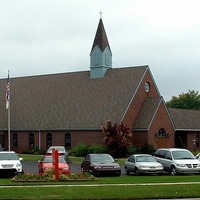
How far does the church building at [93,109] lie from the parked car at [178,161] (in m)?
21.2

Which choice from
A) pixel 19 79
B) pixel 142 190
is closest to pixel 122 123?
pixel 19 79

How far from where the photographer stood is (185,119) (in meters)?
66.2

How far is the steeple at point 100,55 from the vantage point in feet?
204

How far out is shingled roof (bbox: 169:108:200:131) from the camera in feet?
208

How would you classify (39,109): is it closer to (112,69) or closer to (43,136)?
(43,136)

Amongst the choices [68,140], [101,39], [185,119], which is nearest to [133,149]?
[68,140]

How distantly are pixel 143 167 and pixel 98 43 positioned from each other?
108ft

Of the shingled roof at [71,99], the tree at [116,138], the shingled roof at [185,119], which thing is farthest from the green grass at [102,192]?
the shingled roof at [185,119]

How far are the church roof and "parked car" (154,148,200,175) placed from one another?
2940 centimetres

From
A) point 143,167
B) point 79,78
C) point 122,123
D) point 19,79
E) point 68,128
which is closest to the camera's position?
point 143,167

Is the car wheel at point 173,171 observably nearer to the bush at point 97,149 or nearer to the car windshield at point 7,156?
the car windshield at point 7,156

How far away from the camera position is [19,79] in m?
68.2

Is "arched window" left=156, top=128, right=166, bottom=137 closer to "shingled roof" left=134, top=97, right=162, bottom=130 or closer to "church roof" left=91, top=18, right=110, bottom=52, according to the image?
"shingled roof" left=134, top=97, right=162, bottom=130

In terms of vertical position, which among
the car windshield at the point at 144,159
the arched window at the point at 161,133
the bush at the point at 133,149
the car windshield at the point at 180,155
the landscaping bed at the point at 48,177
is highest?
the arched window at the point at 161,133
